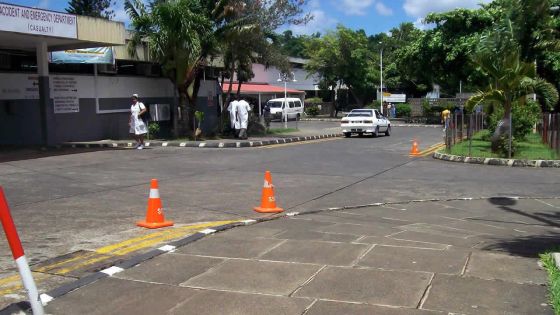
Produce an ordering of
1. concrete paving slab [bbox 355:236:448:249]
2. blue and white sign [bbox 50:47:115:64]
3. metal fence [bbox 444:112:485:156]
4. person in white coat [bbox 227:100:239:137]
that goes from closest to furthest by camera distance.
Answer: concrete paving slab [bbox 355:236:448:249] → metal fence [bbox 444:112:485:156] → blue and white sign [bbox 50:47:115:64] → person in white coat [bbox 227:100:239:137]

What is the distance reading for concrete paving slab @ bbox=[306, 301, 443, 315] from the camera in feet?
15.0

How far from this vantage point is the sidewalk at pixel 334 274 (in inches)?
188

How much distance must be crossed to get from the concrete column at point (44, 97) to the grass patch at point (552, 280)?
708 inches

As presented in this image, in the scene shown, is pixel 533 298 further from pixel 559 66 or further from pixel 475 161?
pixel 559 66

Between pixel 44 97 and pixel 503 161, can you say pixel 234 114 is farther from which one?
pixel 503 161

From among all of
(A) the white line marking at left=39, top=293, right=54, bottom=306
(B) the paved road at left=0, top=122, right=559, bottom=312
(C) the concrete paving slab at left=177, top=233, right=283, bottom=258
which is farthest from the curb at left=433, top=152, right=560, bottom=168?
(A) the white line marking at left=39, top=293, right=54, bottom=306

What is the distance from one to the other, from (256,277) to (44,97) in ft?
55.5

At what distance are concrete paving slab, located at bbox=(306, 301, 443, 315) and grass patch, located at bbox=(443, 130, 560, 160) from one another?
46.3 ft

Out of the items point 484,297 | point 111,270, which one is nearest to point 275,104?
point 111,270

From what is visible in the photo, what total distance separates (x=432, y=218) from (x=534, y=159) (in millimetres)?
9127

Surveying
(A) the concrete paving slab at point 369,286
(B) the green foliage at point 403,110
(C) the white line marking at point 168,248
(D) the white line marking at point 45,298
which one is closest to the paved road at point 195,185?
(C) the white line marking at point 168,248

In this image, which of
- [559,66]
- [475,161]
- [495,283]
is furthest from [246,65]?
[495,283]

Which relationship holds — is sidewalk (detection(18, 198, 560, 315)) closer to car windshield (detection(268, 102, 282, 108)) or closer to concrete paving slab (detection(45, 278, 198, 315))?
concrete paving slab (detection(45, 278, 198, 315))

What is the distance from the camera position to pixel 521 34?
7.79m
